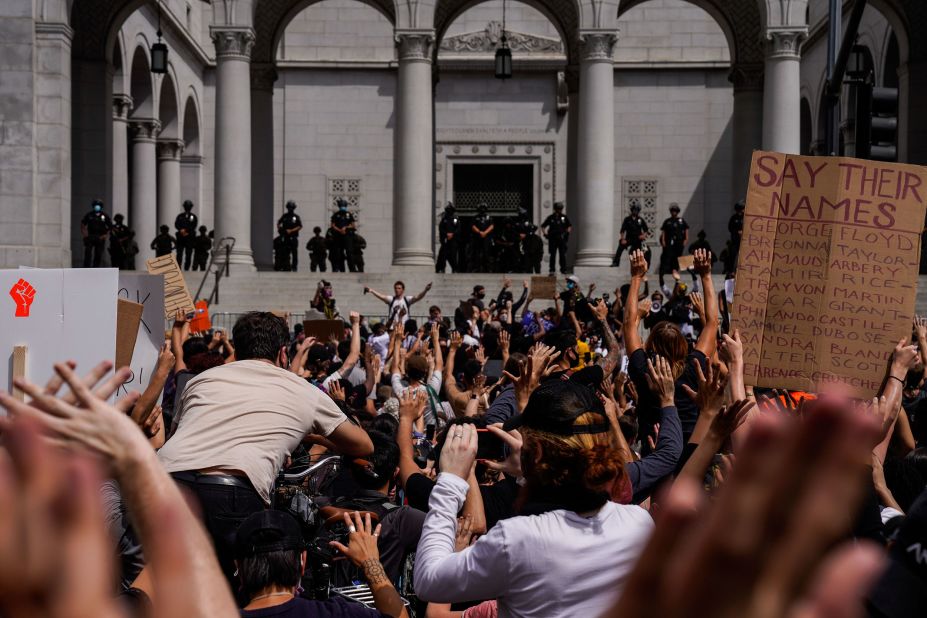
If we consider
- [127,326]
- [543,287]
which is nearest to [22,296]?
[127,326]

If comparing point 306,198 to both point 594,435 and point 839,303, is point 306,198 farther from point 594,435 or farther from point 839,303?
point 594,435

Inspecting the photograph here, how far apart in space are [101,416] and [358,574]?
3151 mm

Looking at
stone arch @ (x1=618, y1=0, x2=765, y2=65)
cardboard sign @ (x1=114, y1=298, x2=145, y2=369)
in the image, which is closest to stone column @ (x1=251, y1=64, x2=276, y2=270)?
stone arch @ (x1=618, y1=0, x2=765, y2=65)

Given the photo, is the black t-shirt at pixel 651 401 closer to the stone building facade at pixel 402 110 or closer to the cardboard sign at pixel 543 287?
the cardboard sign at pixel 543 287

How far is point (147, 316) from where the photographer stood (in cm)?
800

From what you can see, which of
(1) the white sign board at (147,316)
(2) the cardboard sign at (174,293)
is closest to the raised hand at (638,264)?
(1) the white sign board at (147,316)

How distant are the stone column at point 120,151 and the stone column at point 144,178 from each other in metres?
1.40

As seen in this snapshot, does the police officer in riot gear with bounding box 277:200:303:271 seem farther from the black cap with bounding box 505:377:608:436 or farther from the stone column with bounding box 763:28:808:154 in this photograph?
the black cap with bounding box 505:377:608:436

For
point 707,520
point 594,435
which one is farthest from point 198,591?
point 594,435

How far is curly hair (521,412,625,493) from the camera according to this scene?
2.88m

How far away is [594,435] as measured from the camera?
9.77 ft

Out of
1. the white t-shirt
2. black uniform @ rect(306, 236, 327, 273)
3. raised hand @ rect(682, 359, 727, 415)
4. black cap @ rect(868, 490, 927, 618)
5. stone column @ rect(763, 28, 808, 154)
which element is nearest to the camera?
black cap @ rect(868, 490, 927, 618)

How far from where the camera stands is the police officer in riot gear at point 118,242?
1046 inches

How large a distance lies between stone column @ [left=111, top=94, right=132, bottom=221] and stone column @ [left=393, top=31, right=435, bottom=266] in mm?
9118
